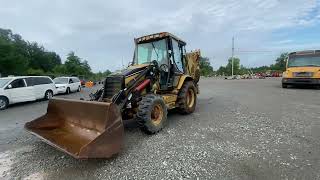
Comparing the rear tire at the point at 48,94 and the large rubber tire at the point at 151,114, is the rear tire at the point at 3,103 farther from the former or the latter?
the large rubber tire at the point at 151,114

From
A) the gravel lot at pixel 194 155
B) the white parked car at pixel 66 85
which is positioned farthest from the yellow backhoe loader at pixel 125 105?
the white parked car at pixel 66 85

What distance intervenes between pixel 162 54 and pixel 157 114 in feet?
7.08

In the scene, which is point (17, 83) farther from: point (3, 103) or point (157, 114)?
point (157, 114)

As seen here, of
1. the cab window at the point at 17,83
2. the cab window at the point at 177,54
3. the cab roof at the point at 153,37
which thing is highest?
the cab roof at the point at 153,37

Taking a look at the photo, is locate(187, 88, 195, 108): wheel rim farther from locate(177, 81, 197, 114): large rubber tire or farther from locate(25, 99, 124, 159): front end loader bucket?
locate(25, 99, 124, 159): front end loader bucket

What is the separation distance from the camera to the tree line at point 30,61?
4188cm

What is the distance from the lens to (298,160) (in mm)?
4723

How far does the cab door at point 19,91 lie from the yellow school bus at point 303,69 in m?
16.4

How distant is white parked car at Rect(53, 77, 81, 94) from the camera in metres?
21.5

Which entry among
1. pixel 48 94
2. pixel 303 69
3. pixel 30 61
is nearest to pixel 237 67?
pixel 30 61

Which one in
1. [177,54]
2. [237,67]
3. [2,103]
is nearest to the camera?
[177,54]

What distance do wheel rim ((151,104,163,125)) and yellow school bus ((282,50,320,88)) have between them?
46.7 feet

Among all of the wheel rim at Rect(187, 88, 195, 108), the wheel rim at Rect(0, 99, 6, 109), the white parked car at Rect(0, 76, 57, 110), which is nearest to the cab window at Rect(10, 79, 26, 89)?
the white parked car at Rect(0, 76, 57, 110)

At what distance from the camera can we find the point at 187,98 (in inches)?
350
